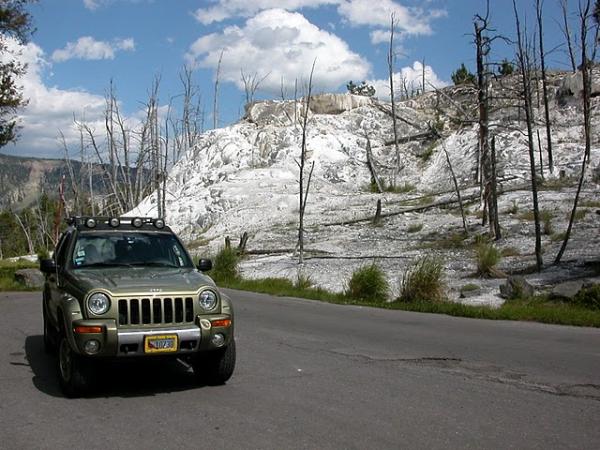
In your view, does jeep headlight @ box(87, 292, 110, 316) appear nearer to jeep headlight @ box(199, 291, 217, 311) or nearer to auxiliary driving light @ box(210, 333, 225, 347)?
jeep headlight @ box(199, 291, 217, 311)

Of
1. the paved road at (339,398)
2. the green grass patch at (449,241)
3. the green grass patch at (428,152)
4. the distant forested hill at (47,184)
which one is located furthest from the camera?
the distant forested hill at (47,184)

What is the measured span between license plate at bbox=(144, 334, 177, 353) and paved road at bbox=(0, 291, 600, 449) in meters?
0.53

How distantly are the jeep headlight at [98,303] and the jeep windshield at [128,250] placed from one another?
1.20 m

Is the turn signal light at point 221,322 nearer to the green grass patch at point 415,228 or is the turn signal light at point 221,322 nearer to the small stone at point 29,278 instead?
the small stone at point 29,278

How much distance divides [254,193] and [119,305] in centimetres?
3842

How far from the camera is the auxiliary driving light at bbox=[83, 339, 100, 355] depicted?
6.79 metres

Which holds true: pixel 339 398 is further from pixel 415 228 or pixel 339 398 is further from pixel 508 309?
pixel 415 228

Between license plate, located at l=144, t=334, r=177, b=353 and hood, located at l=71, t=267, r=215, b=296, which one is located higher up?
hood, located at l=71, t=267, r=215, b=296

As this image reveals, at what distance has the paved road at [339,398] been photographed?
575 cm

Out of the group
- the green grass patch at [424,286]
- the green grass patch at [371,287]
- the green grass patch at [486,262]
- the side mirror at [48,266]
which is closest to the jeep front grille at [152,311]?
the side mirror at [48,266]

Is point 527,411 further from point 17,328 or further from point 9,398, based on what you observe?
point 17,328

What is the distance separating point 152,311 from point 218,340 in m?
0.75

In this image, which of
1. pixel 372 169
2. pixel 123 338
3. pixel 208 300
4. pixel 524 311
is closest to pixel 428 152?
pixel 372 169

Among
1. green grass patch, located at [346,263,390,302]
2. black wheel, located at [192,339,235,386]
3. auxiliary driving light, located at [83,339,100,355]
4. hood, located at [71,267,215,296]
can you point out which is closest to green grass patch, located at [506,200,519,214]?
green grass patch, located at [346,263,390,302]
